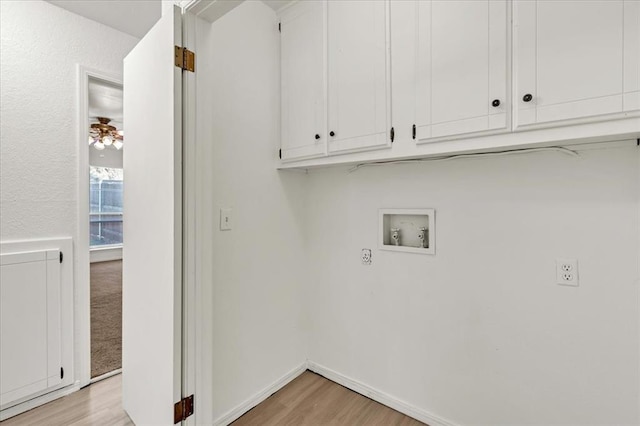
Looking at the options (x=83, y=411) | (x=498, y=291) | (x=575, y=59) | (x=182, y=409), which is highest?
(x=575, y=59)

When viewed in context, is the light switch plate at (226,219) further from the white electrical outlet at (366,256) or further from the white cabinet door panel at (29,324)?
the white cabinet door panel at (29,324)

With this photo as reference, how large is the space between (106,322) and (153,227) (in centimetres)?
248

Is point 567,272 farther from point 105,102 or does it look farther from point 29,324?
point 105,102

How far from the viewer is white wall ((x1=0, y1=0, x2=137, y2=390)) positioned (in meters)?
1.91

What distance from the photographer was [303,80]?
6.38 ft

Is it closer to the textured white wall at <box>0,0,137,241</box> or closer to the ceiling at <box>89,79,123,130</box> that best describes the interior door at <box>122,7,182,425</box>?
the textured white wall at <box>0,0,137,241</box>

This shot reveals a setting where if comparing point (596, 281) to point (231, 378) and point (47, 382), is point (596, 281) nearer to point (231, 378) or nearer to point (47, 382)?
point (231, 378)

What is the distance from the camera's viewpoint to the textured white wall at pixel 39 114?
6.26 ft

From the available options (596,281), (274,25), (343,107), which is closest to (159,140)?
(343,107)

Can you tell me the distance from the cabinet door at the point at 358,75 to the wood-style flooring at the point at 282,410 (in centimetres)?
158

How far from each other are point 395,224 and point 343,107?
0.79 metres

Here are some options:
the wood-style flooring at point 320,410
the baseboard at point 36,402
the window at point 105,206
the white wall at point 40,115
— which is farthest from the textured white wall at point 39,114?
the window at point 105,206

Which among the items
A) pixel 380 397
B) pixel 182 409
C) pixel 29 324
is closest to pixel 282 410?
pixel 380 397

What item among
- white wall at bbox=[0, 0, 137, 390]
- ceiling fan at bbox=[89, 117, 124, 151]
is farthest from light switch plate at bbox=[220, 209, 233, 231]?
ceiling fan at bbox=[89, 117, 124, 151]
